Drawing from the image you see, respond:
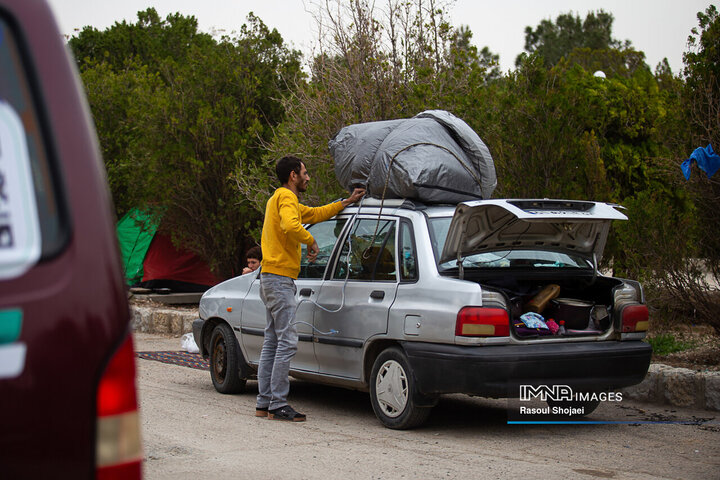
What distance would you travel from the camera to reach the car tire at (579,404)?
20.8 ft

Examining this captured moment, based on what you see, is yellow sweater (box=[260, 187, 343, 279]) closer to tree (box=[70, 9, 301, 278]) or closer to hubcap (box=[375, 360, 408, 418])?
hubcap (box=[375, 360, 408, 418])

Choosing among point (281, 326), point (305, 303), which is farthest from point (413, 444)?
point (305, 303)

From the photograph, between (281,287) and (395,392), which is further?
(281,287)

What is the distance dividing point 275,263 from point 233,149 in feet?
25.5

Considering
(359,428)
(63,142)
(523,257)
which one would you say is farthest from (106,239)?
(523,257)

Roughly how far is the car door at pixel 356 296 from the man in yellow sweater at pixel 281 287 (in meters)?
0.25

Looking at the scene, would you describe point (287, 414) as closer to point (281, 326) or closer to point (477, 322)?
point (281, 326)

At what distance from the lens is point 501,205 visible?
5.86m

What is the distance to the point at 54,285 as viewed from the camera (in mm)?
2064

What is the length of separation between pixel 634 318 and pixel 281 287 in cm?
265

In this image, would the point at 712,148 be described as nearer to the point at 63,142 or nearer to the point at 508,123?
the point at 508,123

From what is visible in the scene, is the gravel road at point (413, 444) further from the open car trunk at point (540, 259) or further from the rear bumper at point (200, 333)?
the open car trunk at point (540, 259)

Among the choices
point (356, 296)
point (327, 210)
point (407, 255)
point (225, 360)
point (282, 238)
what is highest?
point (327, 210)

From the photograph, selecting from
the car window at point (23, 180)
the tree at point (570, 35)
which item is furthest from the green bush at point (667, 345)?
the tree at point (570, 35)
